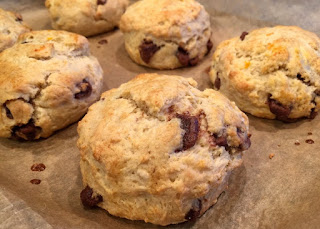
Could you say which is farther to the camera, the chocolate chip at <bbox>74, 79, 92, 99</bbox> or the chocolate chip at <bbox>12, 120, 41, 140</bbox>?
the chocolate chip at <bbox>74, 79, 92, 99</bbox>

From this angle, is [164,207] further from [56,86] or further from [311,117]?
[311,117]

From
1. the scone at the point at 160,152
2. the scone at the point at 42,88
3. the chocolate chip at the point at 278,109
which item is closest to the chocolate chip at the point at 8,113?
the scone at the point at 42,88

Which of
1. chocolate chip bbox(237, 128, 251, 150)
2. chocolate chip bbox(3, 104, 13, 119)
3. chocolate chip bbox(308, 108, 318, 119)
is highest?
chocolate chip bbox(237, 128, 251, 150)

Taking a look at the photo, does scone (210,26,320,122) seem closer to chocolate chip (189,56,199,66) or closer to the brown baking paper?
the brown baking paper

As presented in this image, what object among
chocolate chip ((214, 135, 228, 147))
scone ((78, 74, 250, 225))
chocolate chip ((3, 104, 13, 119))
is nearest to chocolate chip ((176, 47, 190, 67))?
scone ((78, 74, 250, 225))

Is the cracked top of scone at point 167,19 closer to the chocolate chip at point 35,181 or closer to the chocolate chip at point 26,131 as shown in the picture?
the chocolate chip at point 26,131

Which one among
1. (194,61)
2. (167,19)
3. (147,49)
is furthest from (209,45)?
(147,49)

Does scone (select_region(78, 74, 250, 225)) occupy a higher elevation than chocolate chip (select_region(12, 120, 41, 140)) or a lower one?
higher

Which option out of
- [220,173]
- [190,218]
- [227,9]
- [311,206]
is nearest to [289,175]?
[311,206]
